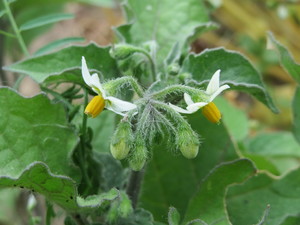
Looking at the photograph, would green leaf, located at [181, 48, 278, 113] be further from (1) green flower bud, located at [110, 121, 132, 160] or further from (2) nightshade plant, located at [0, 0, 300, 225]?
(1) green flower bud, located at [110, 121, 132, 160]

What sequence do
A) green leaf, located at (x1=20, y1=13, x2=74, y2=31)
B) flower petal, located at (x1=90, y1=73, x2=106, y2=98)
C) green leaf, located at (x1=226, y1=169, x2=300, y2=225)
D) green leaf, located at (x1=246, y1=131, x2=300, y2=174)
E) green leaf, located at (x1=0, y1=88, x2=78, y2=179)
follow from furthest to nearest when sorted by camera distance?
green leaf, located at (x1=246, y1=131, x2=300, y2=174)
green leaf, located at (x1=20, y1=13, x2=74, y2=31)
green leaf, located at (x1=226, y1=169, x2=300, y2=225)
green leaf, located at (x1=0, y1=88, x2=78, y2=179)
flower petal, located at (x1=90, y1=73, x2=106, y2=98)

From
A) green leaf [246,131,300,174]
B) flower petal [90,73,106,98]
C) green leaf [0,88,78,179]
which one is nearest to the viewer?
flower petal [90,73,106,98]

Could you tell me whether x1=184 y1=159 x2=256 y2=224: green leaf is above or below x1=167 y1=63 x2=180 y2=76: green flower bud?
below

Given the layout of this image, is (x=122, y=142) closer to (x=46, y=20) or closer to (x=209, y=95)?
(x=209, y=95)

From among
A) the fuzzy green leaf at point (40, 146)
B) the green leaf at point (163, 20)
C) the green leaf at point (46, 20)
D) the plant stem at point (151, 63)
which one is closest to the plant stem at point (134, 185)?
the fuzzy green leaf at point (40, 146)

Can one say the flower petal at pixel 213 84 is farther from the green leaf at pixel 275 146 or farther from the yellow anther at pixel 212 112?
the green leaf at pixel 275 146

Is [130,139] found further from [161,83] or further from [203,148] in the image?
[203,148]

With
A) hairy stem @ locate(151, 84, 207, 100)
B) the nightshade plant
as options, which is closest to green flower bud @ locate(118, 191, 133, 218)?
the nightshade plant
